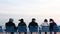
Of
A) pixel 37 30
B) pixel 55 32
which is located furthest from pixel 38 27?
pixel 55 32

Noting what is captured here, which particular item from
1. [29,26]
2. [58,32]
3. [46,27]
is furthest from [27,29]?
[58,32]

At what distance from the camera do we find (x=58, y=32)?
1434cm

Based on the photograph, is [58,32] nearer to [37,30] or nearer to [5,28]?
[37,30]

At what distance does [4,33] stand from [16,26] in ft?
2.72

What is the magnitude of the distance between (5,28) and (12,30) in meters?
0.41

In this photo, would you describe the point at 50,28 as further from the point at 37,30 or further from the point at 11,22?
the point at 11,22

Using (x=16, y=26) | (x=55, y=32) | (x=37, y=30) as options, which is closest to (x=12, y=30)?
(x=16, y=26)

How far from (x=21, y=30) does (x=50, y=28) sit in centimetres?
165

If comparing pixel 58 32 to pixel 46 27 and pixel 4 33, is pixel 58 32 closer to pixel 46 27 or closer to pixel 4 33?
pixel 46 27

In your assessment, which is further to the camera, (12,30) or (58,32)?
(58,32)

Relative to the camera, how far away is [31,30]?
1360cm

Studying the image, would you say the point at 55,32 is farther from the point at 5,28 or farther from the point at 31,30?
the point at 5,28

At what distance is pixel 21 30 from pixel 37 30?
890 millimetres

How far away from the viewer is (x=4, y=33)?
45.2ft
